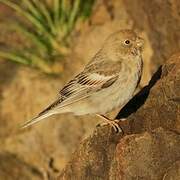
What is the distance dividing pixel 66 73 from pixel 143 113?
6051 millimetres

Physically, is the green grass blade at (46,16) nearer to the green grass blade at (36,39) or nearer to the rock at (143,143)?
the green grass blade at (36,39)

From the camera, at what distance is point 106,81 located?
27.2 ft

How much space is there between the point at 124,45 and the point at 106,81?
0.56 metres

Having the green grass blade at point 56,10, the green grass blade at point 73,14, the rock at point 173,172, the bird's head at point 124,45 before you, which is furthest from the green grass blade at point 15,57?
the rock at point 173,172

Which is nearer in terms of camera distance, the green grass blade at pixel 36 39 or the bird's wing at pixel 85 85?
the bird's wing at pixel 85 85

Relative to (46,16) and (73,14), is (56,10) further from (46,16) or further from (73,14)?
(73,14)

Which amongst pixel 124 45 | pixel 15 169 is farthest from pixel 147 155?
pixel 15 169

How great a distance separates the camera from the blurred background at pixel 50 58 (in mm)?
11758

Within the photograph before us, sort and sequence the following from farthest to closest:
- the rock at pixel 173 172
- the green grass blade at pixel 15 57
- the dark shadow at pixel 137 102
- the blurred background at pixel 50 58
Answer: the green grass blade at pixel 15 57
the blurred background at pixel 50 58
the dark shadow at pixel 137 102
the rock at pixel 173 172

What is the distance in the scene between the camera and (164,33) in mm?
10438

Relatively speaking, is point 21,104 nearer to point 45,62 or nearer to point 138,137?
point 45,62

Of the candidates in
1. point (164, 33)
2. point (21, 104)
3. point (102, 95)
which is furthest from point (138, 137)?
point (21, 104)

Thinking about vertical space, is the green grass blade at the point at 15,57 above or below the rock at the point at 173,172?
above

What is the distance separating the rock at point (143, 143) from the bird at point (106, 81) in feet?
0.70
